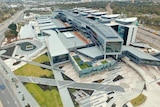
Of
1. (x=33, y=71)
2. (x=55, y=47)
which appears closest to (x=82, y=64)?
(x=55, y=47)

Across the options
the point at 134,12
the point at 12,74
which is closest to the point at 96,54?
the point at 12,74

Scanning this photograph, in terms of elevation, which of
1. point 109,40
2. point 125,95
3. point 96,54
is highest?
point 109,40

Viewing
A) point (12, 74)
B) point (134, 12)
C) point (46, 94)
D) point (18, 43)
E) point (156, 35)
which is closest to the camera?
point (46, 94)

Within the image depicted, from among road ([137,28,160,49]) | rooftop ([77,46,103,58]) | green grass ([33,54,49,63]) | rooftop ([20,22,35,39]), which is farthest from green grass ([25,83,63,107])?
road ([137,28,160,49])

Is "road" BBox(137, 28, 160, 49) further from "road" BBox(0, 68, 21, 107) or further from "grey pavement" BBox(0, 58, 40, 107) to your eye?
"road" BBox(0, 68, 21, 107)

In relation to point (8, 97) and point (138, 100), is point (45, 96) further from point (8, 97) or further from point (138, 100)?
point (138, 100)

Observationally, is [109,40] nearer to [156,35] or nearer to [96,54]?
[96,54]
